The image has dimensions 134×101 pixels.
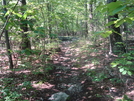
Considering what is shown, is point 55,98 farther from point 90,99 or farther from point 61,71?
point 61,71

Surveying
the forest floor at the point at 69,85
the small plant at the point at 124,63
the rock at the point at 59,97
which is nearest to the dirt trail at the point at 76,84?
the forest floor at the point at 69,85

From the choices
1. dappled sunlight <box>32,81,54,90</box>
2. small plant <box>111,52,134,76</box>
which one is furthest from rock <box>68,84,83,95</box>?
small plant <box>111,52,134,76</box>

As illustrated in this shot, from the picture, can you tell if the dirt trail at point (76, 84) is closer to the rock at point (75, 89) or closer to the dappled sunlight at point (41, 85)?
the rock at point (75, 89)

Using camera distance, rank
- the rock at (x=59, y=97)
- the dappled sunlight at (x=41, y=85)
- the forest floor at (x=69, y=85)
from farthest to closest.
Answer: the dappled sunlight at (x=41, y=85)
the rock at (x=59, y=97)
the forest floor at (x=69, y=85)

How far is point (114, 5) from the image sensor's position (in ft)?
2.75

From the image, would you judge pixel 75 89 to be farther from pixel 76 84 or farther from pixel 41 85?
pixel 41 85

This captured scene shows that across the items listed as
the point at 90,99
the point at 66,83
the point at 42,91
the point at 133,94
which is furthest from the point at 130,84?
the point at 42,91

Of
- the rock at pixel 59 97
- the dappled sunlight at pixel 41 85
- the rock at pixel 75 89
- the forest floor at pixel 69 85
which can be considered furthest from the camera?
the dappled sunlight at pixel 41 85

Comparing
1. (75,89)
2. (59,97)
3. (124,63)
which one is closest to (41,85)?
(59,97)

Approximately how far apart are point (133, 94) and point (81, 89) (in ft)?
6.02

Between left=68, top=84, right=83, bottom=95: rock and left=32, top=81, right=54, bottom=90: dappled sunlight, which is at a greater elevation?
left=32, top=81, right=54, bottom=90: dappled sunlight

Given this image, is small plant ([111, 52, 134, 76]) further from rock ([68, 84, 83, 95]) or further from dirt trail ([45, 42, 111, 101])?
→ rock ([68, 84, 83, 95])

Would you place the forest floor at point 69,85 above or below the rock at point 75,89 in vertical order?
above

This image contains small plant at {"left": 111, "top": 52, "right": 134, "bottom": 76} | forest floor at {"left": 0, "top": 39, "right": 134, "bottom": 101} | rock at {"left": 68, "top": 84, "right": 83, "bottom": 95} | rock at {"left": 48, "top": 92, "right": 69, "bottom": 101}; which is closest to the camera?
small plant at {"left": 111, "top": 52, "right": 134, "bottom": 76}
